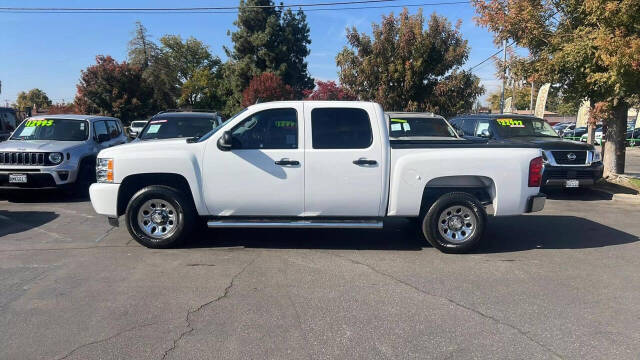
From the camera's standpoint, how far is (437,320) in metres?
4.48

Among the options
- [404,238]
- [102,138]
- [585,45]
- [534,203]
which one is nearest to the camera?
[534,203]

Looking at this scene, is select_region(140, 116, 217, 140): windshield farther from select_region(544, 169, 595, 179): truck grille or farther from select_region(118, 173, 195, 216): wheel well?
select_region(544, 169, 595, 179): truck grille

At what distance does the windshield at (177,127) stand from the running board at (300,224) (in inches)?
196

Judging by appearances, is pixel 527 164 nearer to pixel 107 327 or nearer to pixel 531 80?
pixel 107 327

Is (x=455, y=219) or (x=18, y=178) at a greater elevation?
(x=18, y=178)

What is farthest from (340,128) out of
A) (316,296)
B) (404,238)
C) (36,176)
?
(36,176)

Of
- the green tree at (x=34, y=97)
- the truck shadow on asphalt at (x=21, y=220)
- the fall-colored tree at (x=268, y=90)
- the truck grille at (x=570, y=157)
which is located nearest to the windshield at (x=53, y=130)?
the truck shadow on asphalt at (x=21, y=220)

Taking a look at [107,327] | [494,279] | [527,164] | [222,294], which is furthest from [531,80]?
[107,327]

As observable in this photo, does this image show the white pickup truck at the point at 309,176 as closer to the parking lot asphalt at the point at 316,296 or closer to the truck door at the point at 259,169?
the truck door at the point at 259,169

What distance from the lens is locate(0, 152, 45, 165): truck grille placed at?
10.0 m

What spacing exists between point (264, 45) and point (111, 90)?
47.8 ft

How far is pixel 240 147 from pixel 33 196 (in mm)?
7137

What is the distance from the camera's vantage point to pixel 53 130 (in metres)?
11.4

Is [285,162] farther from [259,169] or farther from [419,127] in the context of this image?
[419,127]
